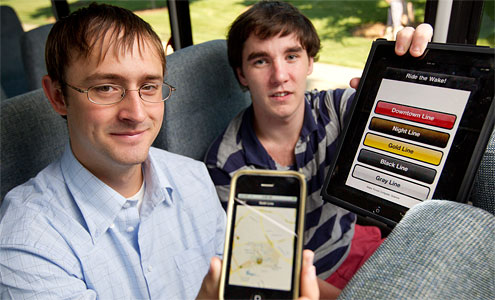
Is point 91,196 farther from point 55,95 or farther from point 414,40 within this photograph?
point 414,40

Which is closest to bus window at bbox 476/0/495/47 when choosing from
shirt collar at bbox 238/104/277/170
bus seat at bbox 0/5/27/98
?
shirt collar at bbox 238/104/277/170

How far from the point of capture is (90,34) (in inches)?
36.5

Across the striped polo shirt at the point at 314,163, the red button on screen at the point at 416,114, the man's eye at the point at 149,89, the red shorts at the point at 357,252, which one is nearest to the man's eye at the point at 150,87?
the man's eye at the point at 149,89

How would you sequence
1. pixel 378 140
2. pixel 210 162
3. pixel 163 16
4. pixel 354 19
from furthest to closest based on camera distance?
1. pixel 163 16
2. pixel 354 19
3. pixel 210 162
4. pixel 378 140

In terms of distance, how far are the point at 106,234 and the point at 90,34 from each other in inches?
19.2

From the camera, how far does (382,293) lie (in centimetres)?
41

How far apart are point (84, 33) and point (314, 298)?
789 mm

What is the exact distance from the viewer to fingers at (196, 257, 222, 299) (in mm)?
552

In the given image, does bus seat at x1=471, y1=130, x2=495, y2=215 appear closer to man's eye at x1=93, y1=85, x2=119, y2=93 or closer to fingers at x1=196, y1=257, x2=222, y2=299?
fingers at x1=196, y1=257, x2=222, y2=299

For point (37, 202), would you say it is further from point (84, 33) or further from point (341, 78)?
point (341, 78)

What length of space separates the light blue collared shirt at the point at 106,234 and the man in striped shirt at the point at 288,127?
9.6 inches

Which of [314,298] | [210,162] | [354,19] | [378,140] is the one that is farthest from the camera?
[354,19]

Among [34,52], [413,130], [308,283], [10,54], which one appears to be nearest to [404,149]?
[413,130]

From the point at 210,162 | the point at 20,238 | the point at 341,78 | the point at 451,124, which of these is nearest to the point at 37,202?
the point at 20,238
